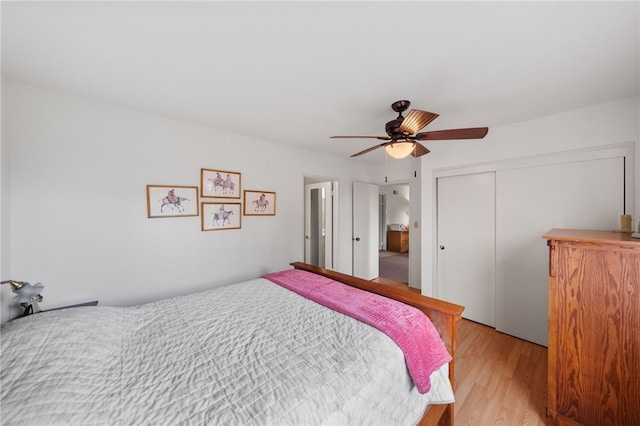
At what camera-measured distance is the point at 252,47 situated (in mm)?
1318

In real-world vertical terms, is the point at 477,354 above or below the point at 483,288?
below

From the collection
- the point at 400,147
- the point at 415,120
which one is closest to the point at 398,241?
the point at 400,147

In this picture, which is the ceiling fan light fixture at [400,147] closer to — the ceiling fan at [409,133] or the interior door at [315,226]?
the ceiling fan at [409,133]

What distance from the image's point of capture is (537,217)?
2.38 metres

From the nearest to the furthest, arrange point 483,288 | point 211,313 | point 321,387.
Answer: point 321,387 < point 211,313 < point 483,288

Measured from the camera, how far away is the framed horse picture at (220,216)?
2.53 meters

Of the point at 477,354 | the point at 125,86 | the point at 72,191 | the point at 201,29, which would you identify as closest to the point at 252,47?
the point at 201,29

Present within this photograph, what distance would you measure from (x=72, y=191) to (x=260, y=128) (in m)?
1.69

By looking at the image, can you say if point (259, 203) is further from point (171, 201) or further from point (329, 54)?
point (329, 54)

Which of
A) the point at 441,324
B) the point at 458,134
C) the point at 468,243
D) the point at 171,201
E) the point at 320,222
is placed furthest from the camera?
the point at 320,222

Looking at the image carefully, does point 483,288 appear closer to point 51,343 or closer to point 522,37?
point 522,37

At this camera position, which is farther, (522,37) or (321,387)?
(522,37)

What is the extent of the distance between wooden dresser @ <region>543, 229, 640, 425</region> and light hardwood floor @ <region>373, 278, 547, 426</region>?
0.20m

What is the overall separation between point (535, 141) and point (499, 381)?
227cm
